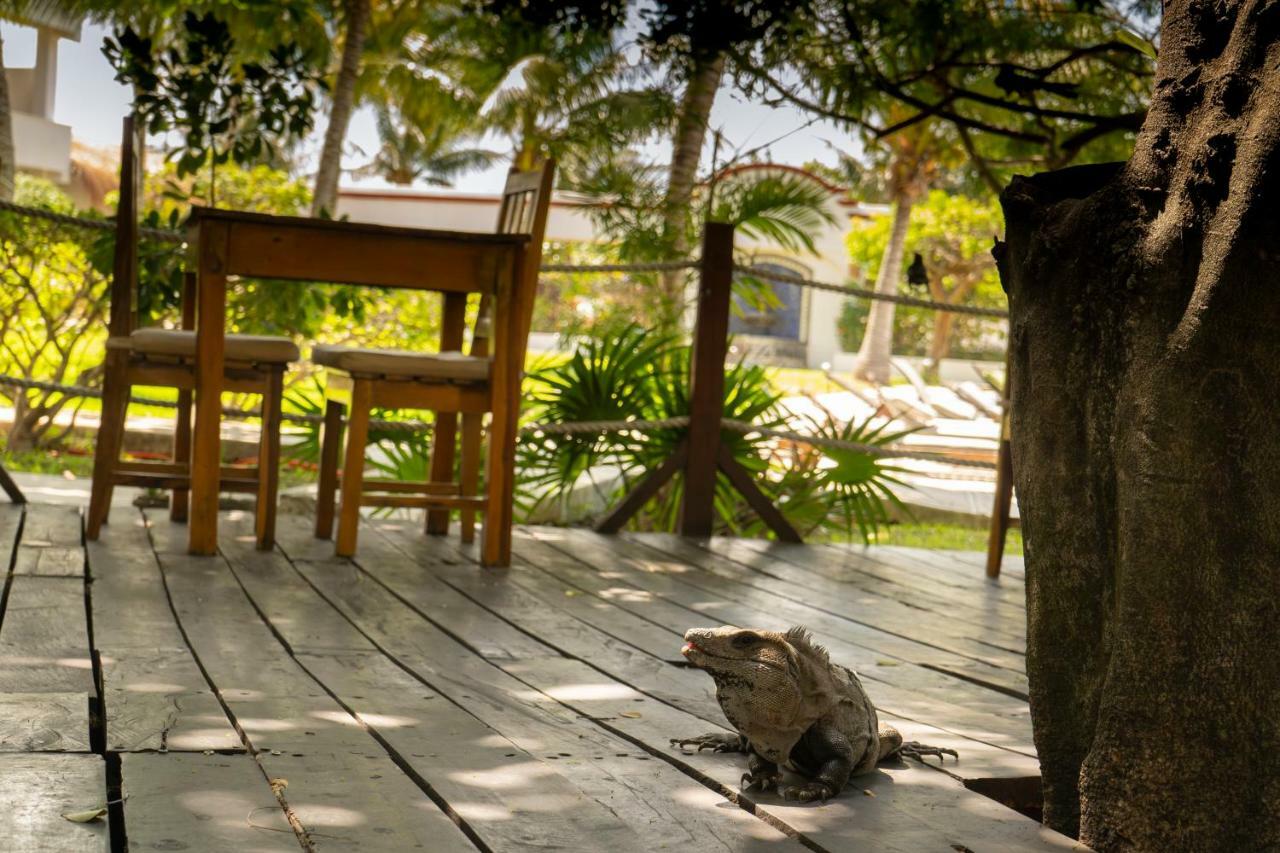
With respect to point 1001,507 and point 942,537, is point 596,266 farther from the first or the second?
point 942,537

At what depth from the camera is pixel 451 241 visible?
15.0 feet

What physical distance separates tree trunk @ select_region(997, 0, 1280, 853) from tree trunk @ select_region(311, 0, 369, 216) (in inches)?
598

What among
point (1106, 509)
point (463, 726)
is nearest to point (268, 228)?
point (463, 726)

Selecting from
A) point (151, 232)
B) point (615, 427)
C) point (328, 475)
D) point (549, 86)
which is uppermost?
point (549, 86)

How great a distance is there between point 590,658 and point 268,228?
75.1 inches

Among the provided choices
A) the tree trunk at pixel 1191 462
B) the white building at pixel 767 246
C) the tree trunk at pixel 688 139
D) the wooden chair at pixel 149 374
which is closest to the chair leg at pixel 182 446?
the wooden chair at pixel 149 374

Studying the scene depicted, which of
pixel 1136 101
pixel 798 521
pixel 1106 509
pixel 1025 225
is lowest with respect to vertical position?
pixel 798 521

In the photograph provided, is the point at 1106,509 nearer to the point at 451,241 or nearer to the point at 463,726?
the point at 463,726


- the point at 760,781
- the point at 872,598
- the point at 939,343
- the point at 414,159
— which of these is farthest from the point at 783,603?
the point at 414,159

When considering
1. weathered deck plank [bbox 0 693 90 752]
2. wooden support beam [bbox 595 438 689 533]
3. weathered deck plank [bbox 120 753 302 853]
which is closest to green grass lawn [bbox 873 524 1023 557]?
wooden support beam [bbox 595 438 689 533]

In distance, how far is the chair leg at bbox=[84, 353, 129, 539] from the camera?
14.9 feet

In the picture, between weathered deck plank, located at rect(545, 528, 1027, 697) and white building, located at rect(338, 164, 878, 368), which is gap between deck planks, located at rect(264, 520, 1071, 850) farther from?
white building, located at rect(338, 164, 878, 368)

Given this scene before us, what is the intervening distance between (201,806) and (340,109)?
16.4 m

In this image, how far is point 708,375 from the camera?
18.1ft
